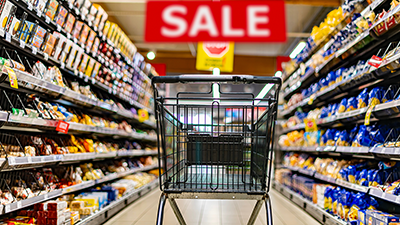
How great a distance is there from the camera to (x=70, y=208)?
118 inches

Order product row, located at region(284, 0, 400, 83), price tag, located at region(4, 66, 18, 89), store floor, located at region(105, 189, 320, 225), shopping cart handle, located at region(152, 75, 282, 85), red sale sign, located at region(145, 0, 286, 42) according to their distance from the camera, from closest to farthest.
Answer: shopping cart handle, located at region(152, 75, 282, 85) < price tag, located at region(4, 66, 18, 89) < product row, located at region(284, 0, 400, 83) < store floor, located at region(105, 189, 320, 225) < red sale sign, located at region(145, 0, 286, 42)

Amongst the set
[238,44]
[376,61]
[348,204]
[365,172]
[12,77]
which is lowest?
[348,204]

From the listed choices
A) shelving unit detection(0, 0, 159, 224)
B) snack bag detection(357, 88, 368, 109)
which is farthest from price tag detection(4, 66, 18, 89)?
snack bag detection(357, 88, 368, 109)

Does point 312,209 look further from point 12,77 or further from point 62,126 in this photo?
point 12,77

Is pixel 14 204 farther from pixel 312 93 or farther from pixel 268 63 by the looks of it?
pixel 268 63

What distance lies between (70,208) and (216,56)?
457 centimetres

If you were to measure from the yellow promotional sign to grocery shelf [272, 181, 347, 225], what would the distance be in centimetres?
273

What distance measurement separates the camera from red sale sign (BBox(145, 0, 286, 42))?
4.05 m

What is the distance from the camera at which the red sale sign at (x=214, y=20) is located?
405cm

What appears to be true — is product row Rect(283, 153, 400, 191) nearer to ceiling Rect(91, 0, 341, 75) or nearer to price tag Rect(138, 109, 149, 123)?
price tag Rect(138, 109, 149, 123)

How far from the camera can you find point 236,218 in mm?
3613

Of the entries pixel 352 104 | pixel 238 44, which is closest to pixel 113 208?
pixel 352 104

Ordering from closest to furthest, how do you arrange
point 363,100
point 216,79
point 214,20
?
point 216,79 < point 363,100 < point 214,20

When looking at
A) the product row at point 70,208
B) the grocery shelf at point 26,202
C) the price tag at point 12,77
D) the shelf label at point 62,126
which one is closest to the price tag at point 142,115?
the product row at point 70,208
